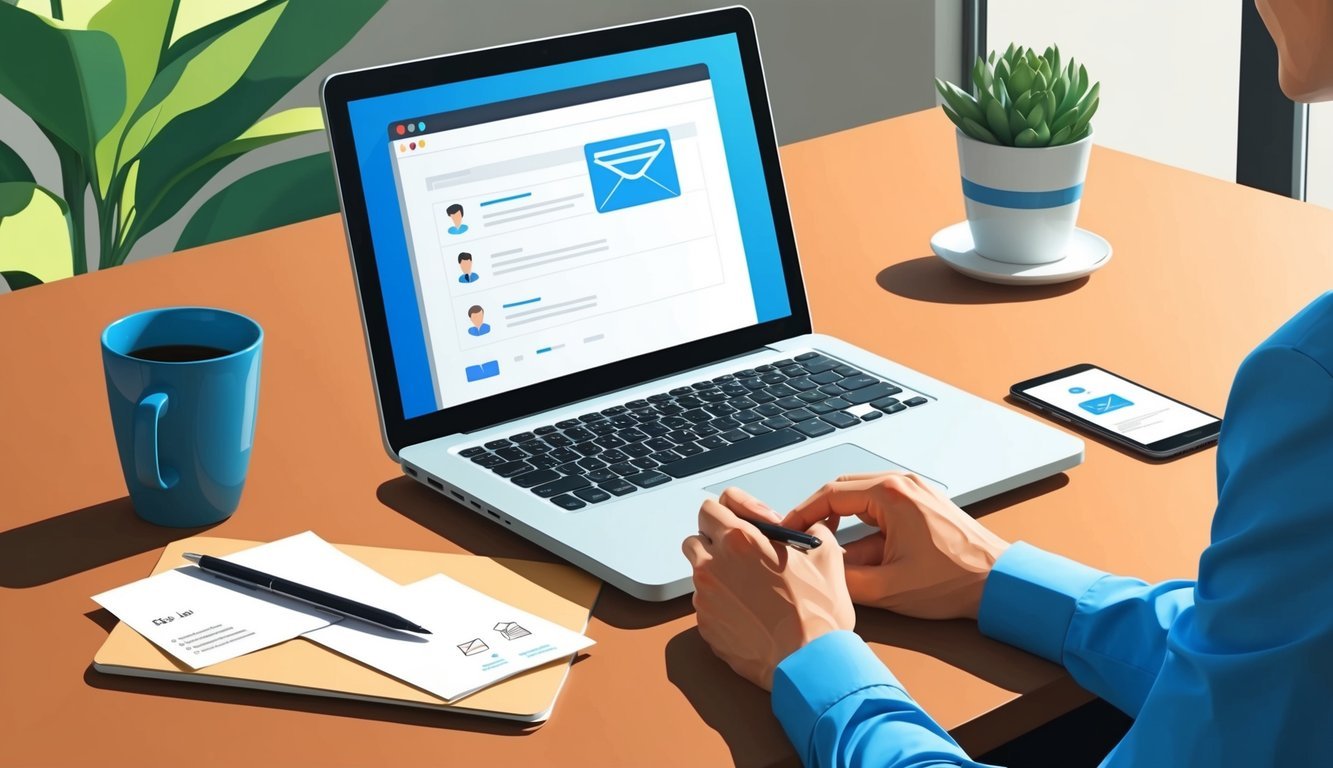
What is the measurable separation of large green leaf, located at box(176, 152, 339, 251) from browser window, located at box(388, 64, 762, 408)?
2.16 m

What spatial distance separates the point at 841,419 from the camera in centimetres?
121

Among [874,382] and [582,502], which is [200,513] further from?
[874,382]

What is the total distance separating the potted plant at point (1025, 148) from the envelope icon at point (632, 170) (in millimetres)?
379

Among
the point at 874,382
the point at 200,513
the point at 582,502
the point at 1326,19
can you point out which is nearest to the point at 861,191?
the point at 874,382

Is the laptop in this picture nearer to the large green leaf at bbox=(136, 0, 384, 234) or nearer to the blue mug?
the blue mug

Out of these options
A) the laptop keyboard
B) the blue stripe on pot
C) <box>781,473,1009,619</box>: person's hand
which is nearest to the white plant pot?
the blue stripe on pot

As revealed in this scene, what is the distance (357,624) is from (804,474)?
1.17ft

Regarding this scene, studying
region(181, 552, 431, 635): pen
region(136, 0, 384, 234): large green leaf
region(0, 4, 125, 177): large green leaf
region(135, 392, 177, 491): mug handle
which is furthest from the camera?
region(136, 0, 384, 234): large green leaf

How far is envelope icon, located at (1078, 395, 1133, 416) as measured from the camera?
126 centimetres

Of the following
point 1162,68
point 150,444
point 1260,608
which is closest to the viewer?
point 1260,608

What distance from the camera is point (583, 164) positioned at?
1.26 meters

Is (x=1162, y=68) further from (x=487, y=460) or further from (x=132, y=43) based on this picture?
(x=487, y=460)

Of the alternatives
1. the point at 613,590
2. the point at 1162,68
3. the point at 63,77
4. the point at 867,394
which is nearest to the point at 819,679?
the point at 613,590

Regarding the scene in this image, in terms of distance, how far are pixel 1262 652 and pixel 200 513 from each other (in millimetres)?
752
